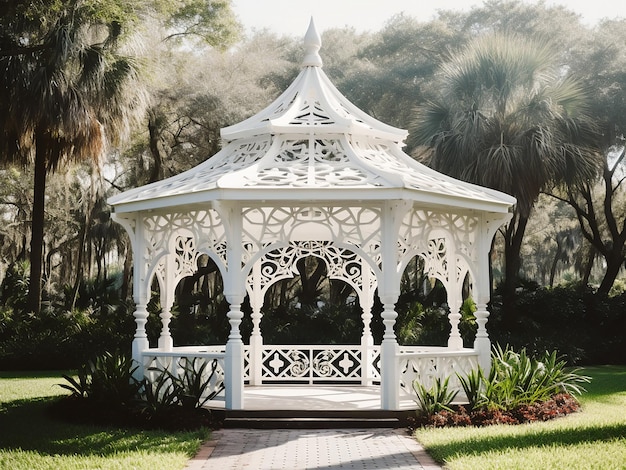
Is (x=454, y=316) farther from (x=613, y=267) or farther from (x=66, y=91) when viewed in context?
(x=613, y=267)

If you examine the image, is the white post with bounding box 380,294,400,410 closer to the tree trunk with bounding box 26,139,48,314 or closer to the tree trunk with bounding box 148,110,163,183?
the tree trunk with bounding box 26,139,48,314

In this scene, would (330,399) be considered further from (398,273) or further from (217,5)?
(217,5)

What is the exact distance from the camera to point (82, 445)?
9609 mm

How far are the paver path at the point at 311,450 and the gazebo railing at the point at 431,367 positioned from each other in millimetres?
1059

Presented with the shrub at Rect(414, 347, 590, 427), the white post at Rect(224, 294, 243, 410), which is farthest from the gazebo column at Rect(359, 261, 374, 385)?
the white post at Rect(224, 294, 243, 410)

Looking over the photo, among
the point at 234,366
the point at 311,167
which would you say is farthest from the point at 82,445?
the point at 311,167

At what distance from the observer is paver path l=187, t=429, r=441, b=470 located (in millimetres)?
8555

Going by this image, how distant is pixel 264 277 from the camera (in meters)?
16.0

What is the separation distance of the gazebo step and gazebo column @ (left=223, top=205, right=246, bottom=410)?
0.29 meters

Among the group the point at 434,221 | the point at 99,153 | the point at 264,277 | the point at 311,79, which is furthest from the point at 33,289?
the point at 434,221

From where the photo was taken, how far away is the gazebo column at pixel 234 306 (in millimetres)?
11586

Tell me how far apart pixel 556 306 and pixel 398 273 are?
13.6 m

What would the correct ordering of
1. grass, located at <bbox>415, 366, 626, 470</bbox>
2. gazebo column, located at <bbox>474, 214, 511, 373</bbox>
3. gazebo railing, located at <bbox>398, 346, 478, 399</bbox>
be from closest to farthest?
1. grass, located at <bbox>415, 366, 626, 470</bbox>
2. gazebo railing, located at <bbox>398, 346, 478, 399</bbox>
3. gazebo column, located at <bbox>474, 214, 511, 373</bbox>

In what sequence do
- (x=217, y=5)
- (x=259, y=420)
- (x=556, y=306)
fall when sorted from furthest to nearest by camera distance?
(x=217, y=5), (x=556, y=306), (x=259, y=420)
